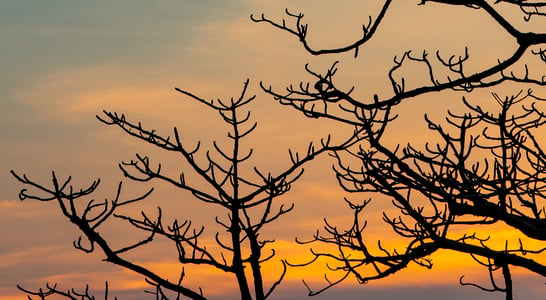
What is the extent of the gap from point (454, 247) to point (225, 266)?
3247mm

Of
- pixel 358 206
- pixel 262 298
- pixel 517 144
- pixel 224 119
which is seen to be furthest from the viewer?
pixel 358 206

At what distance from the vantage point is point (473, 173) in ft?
24.7

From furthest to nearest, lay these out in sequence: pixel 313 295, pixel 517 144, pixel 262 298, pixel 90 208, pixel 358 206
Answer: pixel 313 295 → pixel 358 206 → pixel 517 144 → pixel 90 208 → pixel 262 298

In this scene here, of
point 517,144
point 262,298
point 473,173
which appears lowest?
point 262,298

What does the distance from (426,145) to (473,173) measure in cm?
107

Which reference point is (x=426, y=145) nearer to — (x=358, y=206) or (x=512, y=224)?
(x=358, y=206)

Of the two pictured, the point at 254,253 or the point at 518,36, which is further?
the point at 518,36

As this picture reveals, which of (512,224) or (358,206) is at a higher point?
(358,206)

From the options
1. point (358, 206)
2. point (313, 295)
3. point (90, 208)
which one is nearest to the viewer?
point (90, 208)

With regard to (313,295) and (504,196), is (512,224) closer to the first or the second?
(504,196)

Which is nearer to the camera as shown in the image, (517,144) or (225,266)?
(225,266)

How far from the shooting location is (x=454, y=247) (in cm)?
741

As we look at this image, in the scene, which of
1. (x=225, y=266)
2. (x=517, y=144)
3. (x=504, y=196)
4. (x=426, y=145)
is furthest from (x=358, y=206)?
(x=225, y=266)

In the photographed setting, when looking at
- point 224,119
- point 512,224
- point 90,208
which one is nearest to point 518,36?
point 512,224
